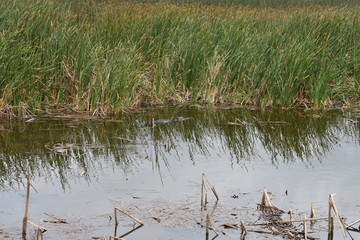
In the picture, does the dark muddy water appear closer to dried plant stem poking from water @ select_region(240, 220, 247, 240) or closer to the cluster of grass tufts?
dried plant stem poking from water @ select_region(240, 220, 247, 240)

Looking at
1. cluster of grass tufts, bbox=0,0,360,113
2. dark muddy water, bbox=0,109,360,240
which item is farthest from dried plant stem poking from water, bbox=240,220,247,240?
cluster of grass tufts, bbox=0,0,360,113

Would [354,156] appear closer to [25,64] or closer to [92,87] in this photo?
[92,87]

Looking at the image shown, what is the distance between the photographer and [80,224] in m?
4.81

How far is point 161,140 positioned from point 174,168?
1.21 metres

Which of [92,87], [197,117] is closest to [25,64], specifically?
[92,87]

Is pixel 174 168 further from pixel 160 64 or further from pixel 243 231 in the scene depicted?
pixel 160 64

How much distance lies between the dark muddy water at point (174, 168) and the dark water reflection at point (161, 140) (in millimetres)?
12

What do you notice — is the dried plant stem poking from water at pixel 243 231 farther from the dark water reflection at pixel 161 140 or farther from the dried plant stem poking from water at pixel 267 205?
the dark water reflection at pixel 161 140

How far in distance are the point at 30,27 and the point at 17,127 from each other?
194 cm

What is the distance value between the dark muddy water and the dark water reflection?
1cm

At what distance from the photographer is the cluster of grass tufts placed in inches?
351

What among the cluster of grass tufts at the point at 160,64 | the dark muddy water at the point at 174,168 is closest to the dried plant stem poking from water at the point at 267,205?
the dark muddy water at the point at 174,168

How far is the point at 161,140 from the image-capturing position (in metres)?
7.69

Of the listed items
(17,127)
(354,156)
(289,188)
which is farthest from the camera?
(17,127)
